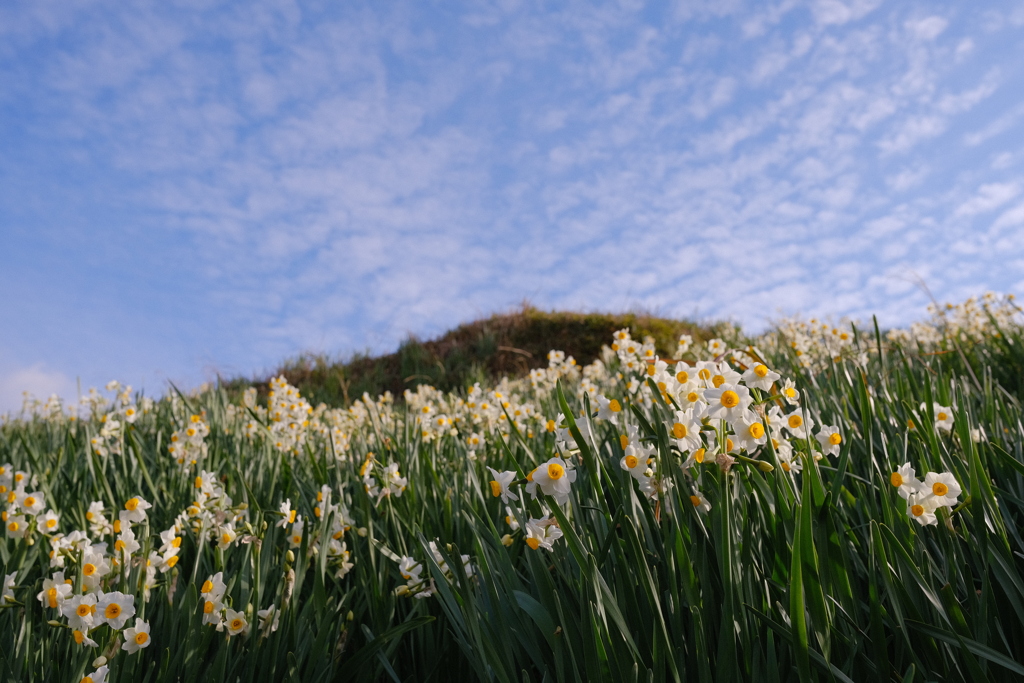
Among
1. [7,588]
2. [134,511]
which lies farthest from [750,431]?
[7,588]

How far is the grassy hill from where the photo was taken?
1209 cm

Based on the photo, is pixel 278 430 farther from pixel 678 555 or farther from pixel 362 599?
pixel 678 555

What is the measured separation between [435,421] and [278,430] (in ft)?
3.80

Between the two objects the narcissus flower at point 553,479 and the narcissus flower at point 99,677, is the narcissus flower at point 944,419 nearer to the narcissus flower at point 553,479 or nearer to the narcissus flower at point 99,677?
the narcissus flower at point 553,479

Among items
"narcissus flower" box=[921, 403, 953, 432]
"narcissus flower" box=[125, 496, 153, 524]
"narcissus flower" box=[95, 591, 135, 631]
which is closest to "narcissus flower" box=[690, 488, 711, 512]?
"narcissus flower" box=[921, 403, 953, 432]

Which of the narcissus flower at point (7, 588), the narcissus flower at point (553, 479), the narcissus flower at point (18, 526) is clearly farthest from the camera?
the narcissus flower at point (18, 526)

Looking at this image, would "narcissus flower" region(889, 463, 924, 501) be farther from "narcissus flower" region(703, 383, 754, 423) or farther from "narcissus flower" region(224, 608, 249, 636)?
"narcissus flower" region(224, 608, 249, 636)

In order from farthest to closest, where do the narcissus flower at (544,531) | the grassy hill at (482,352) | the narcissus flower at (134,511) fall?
the grassy hill at (482,352) < the narcissus flower at (134,511) < the narcissus flower at (544,531)

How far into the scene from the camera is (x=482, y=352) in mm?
12898

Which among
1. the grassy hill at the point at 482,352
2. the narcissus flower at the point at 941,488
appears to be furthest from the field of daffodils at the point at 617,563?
the grassy hill at the point at 482,352

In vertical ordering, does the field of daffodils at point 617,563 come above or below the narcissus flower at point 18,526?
below

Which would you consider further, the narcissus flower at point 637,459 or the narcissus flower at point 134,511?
the narcissus flower at point 134,511

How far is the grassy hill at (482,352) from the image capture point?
12.1 metres

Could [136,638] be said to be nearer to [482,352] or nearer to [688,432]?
[688,432]
